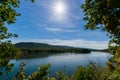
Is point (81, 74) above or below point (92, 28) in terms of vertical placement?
below

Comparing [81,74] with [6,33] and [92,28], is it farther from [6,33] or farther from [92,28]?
[6,33]

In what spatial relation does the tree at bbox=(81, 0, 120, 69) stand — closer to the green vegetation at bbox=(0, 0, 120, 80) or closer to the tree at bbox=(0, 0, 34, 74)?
the green vegetation at bbox=(0, 0, 120, 80)

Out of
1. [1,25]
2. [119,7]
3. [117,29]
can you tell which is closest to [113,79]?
[117,29]

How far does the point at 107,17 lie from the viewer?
14172 millimetres

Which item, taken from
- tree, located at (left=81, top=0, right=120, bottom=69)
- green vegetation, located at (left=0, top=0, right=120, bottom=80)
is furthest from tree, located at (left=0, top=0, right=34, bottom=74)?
tree, located at (left=81, top=0, right=120, bottom=69)

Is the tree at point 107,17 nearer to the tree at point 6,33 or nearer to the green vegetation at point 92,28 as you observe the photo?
the green vegetation at point 92,28

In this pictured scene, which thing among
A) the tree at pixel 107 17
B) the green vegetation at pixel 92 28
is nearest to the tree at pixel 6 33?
the green vegetation at pixel 92 28

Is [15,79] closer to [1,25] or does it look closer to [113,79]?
[1,25]

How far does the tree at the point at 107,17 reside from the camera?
13.7m

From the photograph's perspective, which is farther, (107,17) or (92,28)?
(92,28)

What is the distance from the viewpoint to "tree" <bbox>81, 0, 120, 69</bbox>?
1372 cm

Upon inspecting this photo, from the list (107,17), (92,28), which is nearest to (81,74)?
(92,28)

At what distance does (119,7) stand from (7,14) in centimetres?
599

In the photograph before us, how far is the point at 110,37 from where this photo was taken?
51.8 ft
